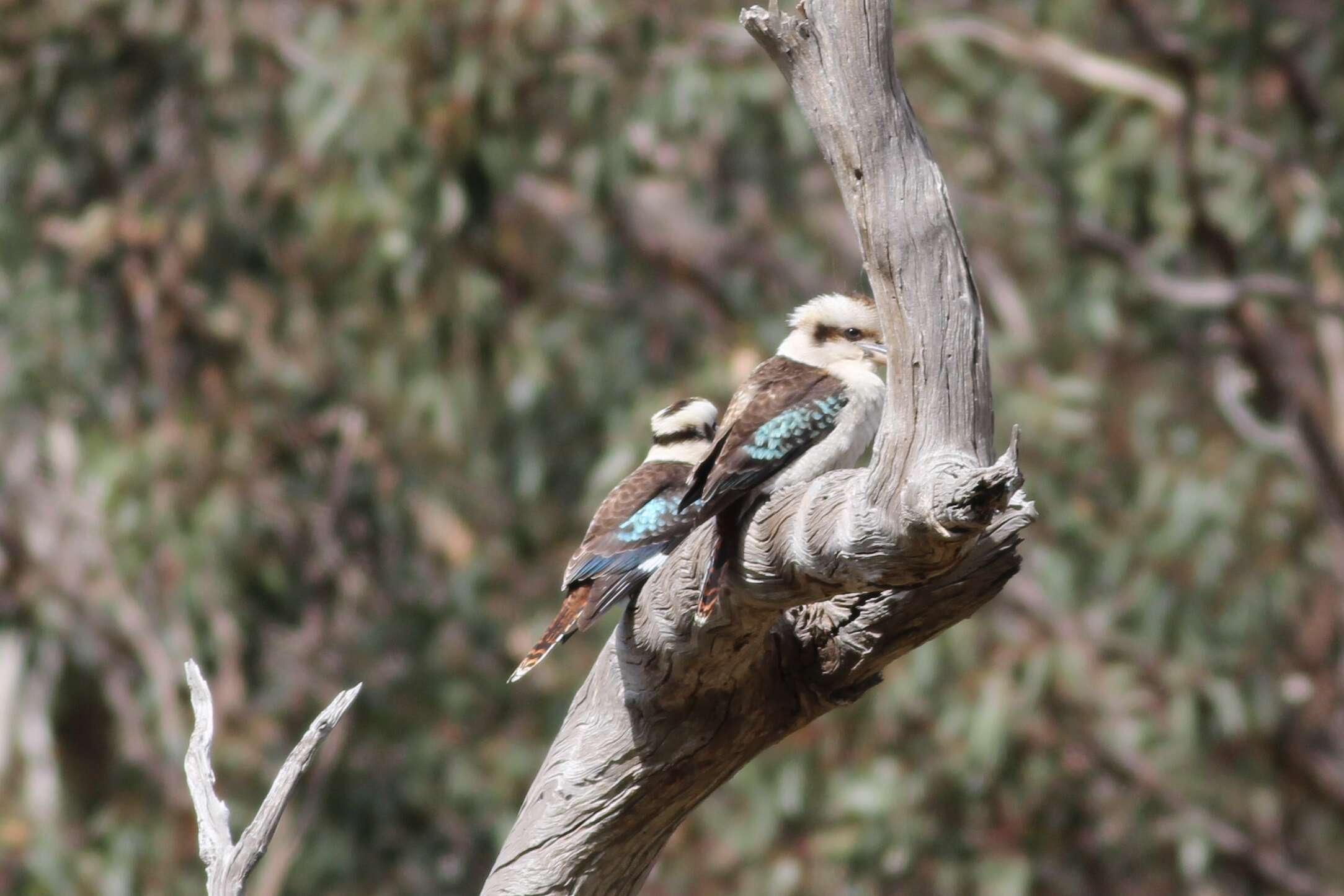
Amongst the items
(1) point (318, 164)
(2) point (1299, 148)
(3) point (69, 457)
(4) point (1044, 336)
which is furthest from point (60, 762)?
(2) point (1299, 148)

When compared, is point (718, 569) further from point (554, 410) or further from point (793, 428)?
point (554, 410)

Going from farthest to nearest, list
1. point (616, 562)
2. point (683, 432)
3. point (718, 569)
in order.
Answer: point (683, 432) → point (616, 562) → point (718, 569)

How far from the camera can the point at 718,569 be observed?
2.48 metres

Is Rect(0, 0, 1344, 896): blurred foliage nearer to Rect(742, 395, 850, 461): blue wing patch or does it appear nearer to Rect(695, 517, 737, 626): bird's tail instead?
Rect(742, 395, 850, 461): blue wing patch

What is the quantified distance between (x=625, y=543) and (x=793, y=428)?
47cm

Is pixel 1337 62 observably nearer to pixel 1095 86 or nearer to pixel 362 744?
pixel 1095 86

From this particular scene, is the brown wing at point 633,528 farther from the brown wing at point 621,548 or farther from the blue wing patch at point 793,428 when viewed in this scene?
the blue wing patch at point 793,428

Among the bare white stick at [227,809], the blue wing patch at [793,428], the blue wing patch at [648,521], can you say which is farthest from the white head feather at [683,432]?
the bare white stick at [227,809]

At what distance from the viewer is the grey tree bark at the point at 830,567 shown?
212 cm

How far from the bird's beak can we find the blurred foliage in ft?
9.43

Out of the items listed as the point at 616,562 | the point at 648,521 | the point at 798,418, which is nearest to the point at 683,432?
the point at 648,521

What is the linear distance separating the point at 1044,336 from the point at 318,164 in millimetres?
3320

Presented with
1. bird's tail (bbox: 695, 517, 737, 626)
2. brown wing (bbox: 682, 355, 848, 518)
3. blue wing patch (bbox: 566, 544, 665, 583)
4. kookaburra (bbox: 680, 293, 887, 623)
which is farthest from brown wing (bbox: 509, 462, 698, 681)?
bird's tail (bbox: 695, 517, 737, 626)

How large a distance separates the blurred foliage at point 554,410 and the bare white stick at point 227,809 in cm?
363
